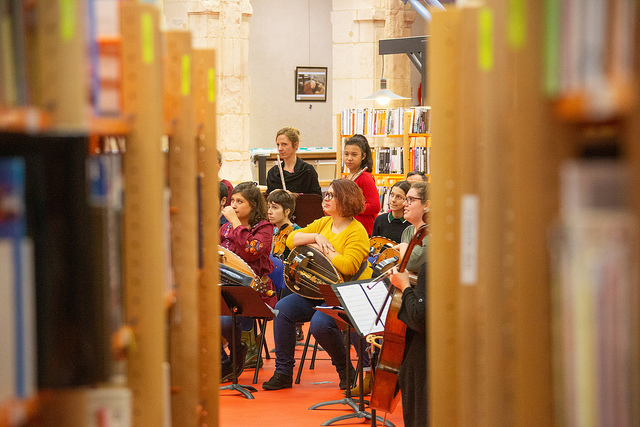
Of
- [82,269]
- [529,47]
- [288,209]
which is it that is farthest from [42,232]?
[288,209]

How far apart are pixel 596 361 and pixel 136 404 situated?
0.89 m

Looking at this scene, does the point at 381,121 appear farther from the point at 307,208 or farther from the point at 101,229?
the point at 101,229

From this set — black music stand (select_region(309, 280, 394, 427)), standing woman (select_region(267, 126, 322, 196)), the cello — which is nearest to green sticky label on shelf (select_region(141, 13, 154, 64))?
the cello

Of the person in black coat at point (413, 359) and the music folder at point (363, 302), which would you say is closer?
the person in black coat at point (413, 359)

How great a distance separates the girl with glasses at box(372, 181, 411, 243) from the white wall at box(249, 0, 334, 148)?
336 inches

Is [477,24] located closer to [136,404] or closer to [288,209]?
[136,404]

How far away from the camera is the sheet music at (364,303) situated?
349 cm

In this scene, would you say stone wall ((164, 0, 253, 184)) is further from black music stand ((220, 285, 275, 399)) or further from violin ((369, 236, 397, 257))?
black music stand ((220, 285, 275, 399))

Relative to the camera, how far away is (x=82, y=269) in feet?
4.07

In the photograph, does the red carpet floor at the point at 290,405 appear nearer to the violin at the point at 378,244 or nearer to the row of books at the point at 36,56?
the violin at the point at 378,244

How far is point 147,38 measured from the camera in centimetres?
144

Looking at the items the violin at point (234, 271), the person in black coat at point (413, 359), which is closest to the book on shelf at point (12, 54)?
→ the person in black coat at point (413, 359)

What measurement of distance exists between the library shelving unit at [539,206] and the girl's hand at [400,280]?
1.43m

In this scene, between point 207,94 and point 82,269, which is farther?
point 207,94
